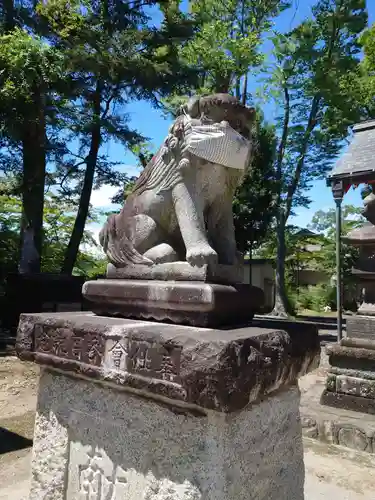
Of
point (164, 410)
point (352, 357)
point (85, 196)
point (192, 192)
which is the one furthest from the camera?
point (85, 196)

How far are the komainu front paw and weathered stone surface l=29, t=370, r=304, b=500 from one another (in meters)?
0.63

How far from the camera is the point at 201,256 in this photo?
1747 mm

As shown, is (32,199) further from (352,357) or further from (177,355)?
(177,355)

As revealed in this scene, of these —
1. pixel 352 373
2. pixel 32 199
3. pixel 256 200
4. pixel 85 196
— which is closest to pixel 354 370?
pixel 352 373

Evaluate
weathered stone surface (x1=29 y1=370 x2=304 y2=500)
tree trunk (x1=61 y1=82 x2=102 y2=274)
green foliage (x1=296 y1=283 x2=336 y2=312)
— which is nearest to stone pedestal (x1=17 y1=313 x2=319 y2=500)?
weathered stone surface (x1=29 y1=370 x2=304 y2=500)

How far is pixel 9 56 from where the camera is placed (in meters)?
7.22

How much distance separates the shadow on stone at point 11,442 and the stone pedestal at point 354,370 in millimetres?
3163

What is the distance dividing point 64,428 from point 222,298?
1.01 m

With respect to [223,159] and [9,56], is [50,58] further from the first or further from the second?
[223,159]

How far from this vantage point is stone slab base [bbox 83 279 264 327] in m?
1.64

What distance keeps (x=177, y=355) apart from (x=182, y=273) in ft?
1.49

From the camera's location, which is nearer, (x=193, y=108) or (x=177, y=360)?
(x=177, y=360)

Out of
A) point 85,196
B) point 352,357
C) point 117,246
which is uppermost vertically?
point 85,196

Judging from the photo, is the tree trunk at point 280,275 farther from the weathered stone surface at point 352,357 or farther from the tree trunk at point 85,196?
the weathered stone surface at point 352,357
